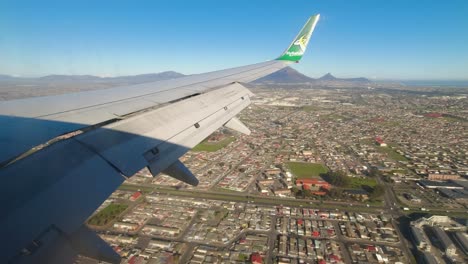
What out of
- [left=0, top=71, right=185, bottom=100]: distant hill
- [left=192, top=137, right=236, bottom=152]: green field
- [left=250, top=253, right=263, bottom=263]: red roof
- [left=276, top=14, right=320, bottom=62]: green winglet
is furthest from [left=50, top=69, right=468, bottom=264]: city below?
[left=276, top=14, right=320, bottom=62]: green winglet

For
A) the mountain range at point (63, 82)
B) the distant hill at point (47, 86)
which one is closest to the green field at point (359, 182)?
the mountain range at point (63, 82)

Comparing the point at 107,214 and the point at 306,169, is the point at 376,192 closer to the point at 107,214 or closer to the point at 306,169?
the point at 306,169

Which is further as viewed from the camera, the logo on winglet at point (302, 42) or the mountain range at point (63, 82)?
the mountain range at point (63, 82)

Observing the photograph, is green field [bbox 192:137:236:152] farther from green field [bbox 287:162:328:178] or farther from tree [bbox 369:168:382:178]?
tree [bbox 369:168:382:178]

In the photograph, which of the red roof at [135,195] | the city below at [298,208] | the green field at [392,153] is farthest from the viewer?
the green field at [392,153]

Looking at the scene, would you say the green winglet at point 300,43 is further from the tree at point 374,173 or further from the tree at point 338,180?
the tree at point 374,173
